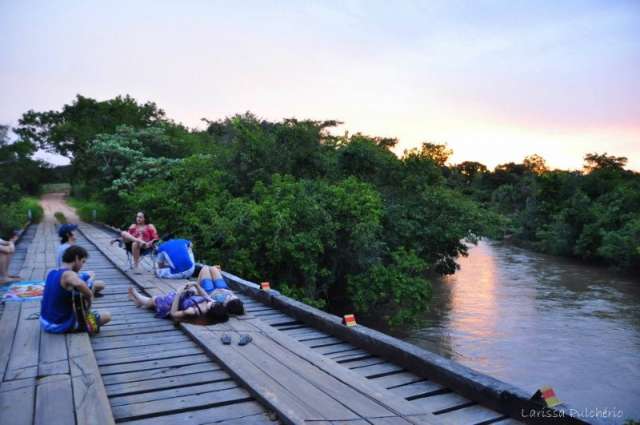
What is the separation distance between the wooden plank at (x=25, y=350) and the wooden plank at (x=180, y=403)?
1.09 metres

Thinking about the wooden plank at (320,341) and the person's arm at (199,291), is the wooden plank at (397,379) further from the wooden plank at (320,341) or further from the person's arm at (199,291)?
the person's arm at (199,291)

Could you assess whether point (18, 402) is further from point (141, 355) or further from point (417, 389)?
point (417, 389)

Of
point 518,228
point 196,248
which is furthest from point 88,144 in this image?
point 518,228

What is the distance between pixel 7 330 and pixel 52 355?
4.16 ft

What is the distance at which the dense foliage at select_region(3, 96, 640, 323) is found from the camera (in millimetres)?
13391

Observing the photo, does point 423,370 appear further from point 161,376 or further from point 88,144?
point 88,144

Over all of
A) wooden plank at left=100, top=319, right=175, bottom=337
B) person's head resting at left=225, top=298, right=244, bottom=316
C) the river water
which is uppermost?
person's head resting at left=225, top=298, right=244, bottom=316

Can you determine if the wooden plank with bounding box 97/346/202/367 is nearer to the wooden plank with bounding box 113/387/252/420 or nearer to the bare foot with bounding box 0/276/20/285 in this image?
the wooden plank with bounding box 113/387/252/420

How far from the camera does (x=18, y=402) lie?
142 inches

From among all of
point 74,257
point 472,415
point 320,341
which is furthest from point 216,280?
point 472,415

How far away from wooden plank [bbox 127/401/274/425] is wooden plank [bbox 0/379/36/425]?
27.6 inches

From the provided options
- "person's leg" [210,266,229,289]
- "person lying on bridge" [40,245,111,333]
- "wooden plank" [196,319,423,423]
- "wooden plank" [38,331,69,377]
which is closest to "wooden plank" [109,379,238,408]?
"wooden plank" [196,319,423,423]

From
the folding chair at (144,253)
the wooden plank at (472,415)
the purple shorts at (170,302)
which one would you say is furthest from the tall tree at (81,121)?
the wooden plank at (472,415)

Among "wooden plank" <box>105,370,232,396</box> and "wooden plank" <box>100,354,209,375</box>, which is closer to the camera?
"wooden plank" <box>105,370,232,396</box>
